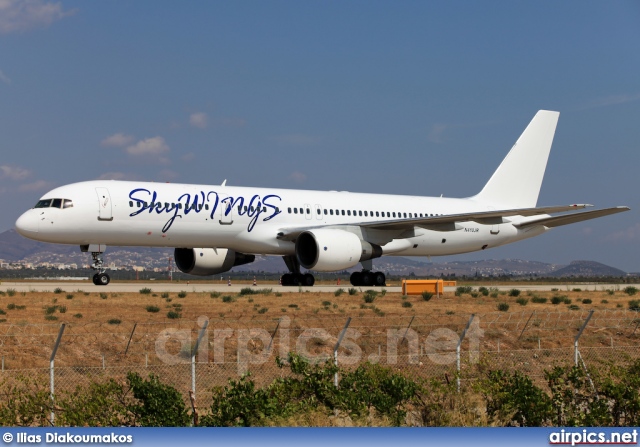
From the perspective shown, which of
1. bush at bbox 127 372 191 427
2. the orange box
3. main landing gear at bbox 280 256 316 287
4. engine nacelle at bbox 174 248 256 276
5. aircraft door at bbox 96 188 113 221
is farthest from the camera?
main landing gear at bbox 280 256 316 287

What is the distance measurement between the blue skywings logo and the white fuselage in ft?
0.11

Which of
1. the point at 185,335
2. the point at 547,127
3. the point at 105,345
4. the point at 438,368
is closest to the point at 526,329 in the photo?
the point at 438,368

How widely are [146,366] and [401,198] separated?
24.8m

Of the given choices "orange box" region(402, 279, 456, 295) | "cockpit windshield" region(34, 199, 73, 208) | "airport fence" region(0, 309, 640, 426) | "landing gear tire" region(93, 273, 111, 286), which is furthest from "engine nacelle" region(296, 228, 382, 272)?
"airport fence" region(0, 309, 640, 426)

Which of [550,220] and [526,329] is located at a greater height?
[550,220]

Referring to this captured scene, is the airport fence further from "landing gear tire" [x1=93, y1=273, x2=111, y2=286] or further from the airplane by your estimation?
"landing gear tire" [x1=93, y1=273, x2=111, y2=286]

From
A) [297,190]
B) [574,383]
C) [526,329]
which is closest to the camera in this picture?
[574,383]

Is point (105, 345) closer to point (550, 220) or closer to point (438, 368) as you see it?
point (438, 368)

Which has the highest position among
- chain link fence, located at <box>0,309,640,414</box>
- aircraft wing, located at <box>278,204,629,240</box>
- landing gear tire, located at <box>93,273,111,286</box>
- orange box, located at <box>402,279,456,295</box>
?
aircraft wing, located at <box>278,204,629,240</box>

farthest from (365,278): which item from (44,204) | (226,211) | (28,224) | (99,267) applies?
(28,224)

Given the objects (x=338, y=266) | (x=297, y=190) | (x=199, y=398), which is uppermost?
(x=297, y=190)

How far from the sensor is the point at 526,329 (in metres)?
21.9

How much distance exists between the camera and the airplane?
2962 cm

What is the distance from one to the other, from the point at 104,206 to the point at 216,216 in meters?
4.11
